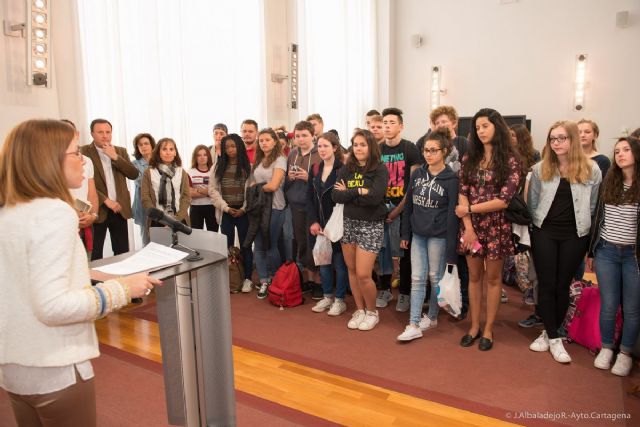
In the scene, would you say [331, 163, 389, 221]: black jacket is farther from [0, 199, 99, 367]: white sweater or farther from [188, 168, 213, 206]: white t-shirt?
[0, 199, 99, 367]: white sweater

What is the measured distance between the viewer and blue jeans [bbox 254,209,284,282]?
4.39 metres

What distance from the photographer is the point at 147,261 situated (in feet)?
5.26

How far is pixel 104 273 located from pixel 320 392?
160 centimetres

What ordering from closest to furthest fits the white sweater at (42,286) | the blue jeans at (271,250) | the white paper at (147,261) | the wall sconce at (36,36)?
the white sweater at (42,286) < the white paper at (147,261) < the wall sconce at (36,36) < the blue jeans at (271,250)

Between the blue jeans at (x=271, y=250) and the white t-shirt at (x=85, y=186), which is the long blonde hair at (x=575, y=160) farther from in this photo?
the white t-shirt at (x=85, y=186)

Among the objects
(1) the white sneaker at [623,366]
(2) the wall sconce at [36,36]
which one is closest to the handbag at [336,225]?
(1) the white sneaker at [623,366]

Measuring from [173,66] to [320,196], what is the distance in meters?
2.71

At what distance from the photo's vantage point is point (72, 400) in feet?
4.23

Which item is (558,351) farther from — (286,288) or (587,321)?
(286,288)

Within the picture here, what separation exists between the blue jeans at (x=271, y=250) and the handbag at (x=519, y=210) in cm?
208

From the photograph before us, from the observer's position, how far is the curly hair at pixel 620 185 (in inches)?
104

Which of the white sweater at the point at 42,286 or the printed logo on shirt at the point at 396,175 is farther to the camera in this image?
the printed logo on shirt at the point at 396,175

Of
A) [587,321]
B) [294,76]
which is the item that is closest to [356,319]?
[587,321]

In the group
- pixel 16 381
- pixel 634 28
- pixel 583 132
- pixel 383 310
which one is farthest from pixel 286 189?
pixel 634 28
